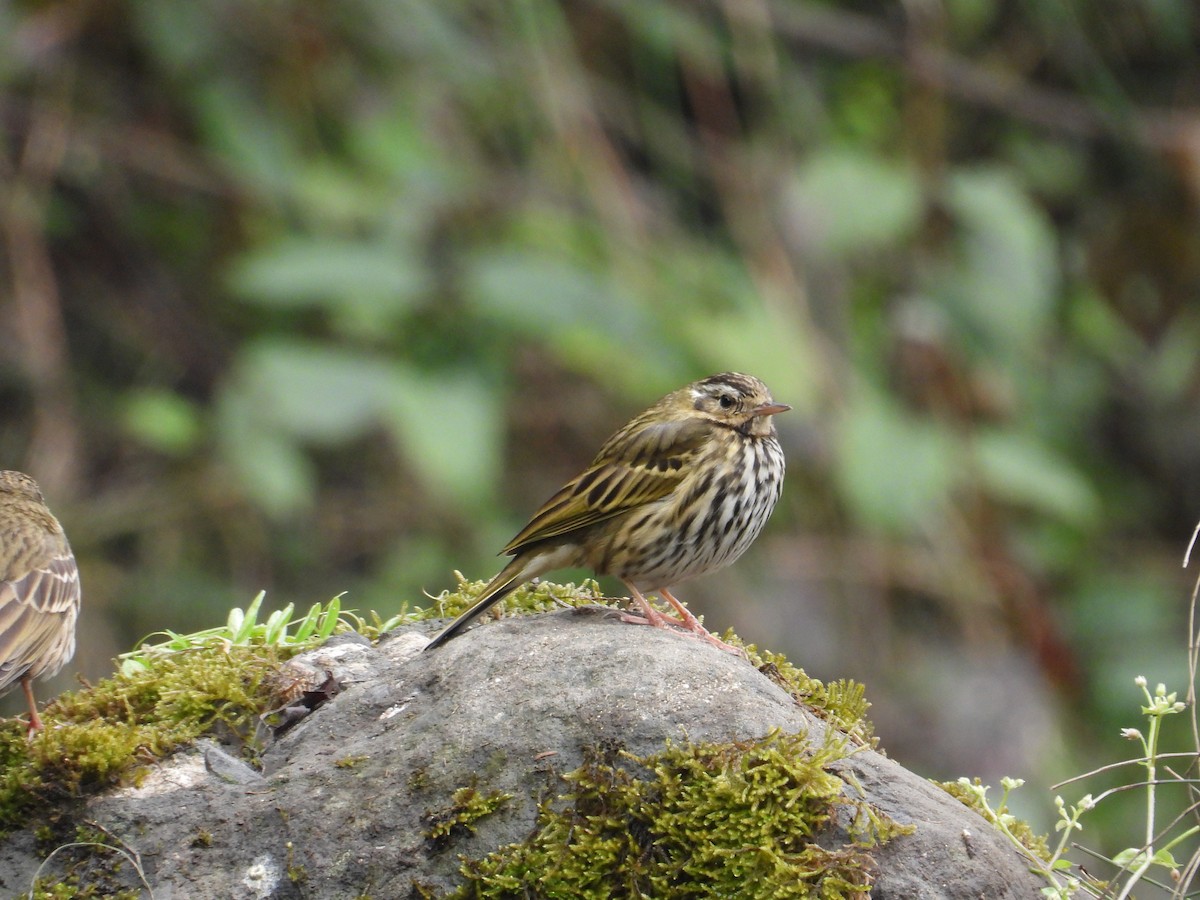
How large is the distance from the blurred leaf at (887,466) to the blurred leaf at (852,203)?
102 centimetres

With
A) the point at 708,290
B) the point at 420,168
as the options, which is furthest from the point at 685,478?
the point at 420,168

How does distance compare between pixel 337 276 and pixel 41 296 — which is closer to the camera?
pixel 337 276

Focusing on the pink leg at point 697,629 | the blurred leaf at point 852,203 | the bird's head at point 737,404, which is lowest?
the pink leg at point 697,629

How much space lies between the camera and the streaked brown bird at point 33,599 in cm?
479

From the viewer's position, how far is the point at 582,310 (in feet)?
27.2

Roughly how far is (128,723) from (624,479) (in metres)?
1.86

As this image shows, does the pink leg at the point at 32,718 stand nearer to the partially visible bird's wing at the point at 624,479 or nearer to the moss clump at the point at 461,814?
the moss clump at the point at 461,814

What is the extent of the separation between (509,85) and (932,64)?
9.71 ft

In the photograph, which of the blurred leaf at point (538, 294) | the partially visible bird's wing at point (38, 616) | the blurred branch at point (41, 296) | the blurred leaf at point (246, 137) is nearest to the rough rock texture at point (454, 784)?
the partially visible bird's wing at point (38, 616)

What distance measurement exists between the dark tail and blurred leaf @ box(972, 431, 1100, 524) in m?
4.74

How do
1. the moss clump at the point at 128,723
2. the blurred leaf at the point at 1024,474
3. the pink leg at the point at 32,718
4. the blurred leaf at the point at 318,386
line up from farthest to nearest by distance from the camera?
the blurred leaf at the point at 1024,474
the blurred leaf at the point at 318,386
the pink leg at the point at 32,718
the moss clump at the point at 128,723

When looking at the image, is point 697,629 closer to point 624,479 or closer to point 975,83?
point 624,479

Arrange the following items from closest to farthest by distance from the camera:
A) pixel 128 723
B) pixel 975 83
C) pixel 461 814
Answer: pixel 461 814 → pixel 128 723 → pixel 975 83

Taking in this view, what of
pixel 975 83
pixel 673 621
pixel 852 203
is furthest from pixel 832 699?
pixel 975 83
